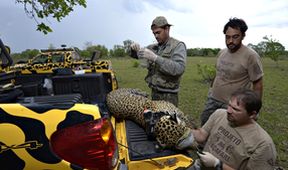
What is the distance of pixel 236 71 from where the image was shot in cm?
343

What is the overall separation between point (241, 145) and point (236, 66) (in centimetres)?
A: 121

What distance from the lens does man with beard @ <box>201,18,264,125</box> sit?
332 cm

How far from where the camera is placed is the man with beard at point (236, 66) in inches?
131

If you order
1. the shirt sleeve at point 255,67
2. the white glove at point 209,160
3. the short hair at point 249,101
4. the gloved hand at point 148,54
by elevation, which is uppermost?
the gloved hand at point 148,54

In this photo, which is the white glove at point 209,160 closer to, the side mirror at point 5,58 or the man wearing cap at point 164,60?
the man wearing cap at point 164,60

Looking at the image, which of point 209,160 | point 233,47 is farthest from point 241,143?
point 233,47

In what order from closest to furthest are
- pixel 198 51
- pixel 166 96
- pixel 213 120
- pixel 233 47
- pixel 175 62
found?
1. pixel 213 120
2. pixel 233 47
3. pixel 175 62
4. pixel 166 96
5. pixel 198 51

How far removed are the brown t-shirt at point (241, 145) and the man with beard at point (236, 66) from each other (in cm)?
77

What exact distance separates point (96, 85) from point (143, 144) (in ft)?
3.67

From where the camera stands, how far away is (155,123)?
2.69m

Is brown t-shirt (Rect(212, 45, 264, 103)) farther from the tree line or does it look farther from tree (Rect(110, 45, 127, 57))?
tree (Rect(110, 45, 127, 57))

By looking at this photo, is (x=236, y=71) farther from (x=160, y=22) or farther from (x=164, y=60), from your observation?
(x=160, y=22)

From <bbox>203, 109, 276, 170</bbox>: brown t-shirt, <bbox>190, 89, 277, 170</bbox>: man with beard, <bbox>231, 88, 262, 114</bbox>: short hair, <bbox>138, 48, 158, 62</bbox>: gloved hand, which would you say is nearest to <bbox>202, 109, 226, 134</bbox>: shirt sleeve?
<bbox>203, 109, 276, 170</bbox>: brown t-shirt

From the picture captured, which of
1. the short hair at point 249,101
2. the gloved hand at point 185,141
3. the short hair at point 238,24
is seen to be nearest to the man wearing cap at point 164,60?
the short hair at point 238,24
